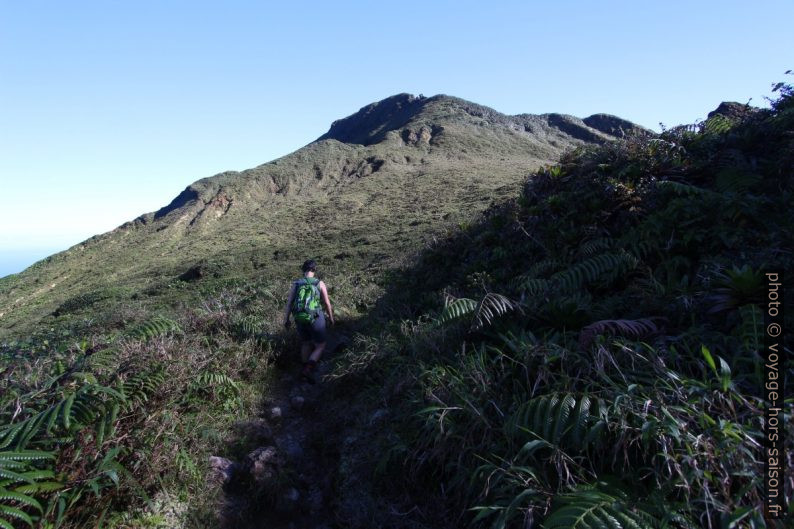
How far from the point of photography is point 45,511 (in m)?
2.53

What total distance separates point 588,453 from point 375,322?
13.4ft

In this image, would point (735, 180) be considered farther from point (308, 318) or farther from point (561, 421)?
point (308, 318)

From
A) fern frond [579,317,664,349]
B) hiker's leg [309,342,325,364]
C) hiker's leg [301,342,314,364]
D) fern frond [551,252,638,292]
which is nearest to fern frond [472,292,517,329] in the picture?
fern frond [551,252,638,292]

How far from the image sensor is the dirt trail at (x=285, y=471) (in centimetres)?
322

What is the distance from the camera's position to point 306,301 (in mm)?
5914

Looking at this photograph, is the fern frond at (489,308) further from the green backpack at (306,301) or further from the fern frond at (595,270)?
the green backpack at (306,301)

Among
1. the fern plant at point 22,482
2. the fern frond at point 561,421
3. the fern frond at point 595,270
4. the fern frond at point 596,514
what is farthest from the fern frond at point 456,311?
the fern plant at point 22,482

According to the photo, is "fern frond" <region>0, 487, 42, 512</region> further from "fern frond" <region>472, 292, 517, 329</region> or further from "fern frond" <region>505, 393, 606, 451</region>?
"fern frond" <region>472, 292, 517, 329</region>

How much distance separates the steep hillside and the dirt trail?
23.1 feet

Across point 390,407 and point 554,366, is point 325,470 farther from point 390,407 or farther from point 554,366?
point 554,366

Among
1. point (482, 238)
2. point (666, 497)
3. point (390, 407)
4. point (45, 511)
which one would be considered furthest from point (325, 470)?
point (482, 238)

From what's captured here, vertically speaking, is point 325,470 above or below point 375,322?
below

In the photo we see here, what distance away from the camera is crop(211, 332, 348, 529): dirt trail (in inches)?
127

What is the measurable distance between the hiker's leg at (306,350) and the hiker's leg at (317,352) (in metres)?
0.06
